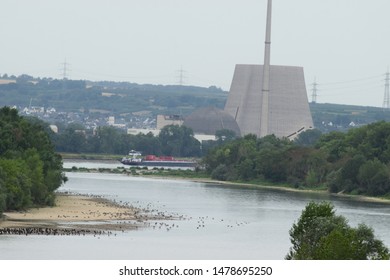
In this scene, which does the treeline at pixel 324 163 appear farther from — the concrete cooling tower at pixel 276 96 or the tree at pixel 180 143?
the tree at pixel 180 143

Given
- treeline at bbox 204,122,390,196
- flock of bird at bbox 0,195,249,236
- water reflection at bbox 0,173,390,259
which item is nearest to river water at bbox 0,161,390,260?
water reflection at bbox 0,173,390,259

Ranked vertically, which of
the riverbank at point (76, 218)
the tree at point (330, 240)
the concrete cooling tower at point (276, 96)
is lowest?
the riverbank at point (76, 218)

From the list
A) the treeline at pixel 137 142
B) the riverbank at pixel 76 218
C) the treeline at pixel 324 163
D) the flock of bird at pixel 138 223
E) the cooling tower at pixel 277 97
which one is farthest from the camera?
the cooling tower at pixel 277 97

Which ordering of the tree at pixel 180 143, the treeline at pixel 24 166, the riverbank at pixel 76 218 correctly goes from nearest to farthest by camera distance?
the riverbank at pixel 76 218 < the treeline at pixel 24 166 < the tree at pixel 180 143

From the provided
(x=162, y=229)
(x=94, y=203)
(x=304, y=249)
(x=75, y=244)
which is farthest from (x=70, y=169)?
(x=304, y=249)

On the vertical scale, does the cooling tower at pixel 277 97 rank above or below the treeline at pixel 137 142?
above

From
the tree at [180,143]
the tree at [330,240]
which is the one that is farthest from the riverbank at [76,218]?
the tree at [180,143]

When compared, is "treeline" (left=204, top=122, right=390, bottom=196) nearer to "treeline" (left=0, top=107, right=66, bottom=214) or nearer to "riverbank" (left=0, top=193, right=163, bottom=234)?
"treeline" (left=0, top=107, right=66, bottom=214)
